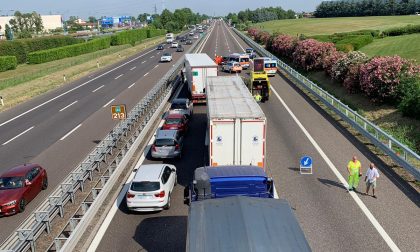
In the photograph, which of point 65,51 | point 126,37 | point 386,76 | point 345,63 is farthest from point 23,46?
point 386,76

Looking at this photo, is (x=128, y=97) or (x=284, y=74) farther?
(x=284, y=74)

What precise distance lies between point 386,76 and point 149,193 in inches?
799

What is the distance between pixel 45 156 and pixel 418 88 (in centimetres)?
2229

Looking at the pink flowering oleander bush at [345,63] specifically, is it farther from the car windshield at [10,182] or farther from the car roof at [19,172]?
the car windshield at [10,182]

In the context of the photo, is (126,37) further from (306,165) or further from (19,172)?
(306,165)

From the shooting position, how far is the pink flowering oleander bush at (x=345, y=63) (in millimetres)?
Answer: 35719

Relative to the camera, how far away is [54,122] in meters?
31.8

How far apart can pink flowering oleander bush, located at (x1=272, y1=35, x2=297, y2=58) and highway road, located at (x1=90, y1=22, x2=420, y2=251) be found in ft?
121

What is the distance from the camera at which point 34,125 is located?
103 ft

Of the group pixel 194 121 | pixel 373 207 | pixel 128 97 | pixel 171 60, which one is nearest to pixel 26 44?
pixel 171 60

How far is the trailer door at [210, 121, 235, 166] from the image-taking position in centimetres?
1656

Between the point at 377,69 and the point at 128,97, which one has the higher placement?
the point at 377,69

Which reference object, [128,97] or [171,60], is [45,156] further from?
[171,60]

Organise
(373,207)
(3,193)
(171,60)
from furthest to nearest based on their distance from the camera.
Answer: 1. (171,60)
2. (3,193)
3. (373,207)
